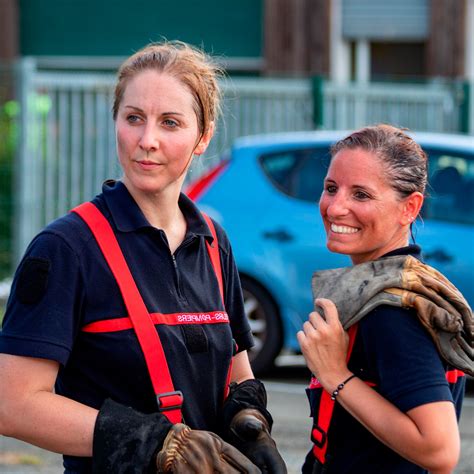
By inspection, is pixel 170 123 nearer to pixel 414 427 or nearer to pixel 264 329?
pixel 414 427

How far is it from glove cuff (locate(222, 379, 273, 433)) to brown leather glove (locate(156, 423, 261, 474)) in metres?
0.25

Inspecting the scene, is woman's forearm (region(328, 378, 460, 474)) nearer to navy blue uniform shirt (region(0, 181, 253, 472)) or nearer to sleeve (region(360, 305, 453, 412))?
sleeve (region(360, 305, 453, 412))

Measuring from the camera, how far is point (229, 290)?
309cm

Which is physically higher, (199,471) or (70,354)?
(70,354)

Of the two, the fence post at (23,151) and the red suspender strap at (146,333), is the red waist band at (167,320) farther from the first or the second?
the fence post at (23,151)

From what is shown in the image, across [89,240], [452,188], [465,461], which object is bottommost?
[465,461]

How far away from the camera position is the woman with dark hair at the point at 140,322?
8.56 ft

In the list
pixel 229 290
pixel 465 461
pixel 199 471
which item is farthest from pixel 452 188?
pixel 199 471

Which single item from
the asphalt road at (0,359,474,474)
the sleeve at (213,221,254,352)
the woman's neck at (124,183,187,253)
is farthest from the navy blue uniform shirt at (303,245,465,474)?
the asphalt road at (0,359,474,474)

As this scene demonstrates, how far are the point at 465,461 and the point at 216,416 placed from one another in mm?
3949

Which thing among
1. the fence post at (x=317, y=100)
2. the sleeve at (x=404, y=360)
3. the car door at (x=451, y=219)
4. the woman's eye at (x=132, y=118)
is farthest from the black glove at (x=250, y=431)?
the fence post at (x=317, y=100)

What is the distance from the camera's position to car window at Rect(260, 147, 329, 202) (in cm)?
880

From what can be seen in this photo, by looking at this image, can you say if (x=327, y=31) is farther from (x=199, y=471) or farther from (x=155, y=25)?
(x=199, y=471)

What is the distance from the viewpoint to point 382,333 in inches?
104
